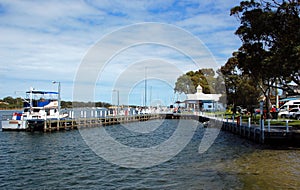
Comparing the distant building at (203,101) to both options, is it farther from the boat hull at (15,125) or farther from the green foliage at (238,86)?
the boat hull at (15,125)

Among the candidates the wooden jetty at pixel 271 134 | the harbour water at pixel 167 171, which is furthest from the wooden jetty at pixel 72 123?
the wooden jetty at pixel 271 134

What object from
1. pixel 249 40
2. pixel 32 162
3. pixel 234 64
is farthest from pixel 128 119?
pixel 32 162

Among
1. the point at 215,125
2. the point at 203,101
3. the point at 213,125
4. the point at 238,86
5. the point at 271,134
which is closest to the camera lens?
the point at 271,134

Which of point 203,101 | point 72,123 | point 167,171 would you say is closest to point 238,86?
point 203,101

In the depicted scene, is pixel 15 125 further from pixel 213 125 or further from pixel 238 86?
pixel 238 86

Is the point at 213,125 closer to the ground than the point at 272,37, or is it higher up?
closer to the ground

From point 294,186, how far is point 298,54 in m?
9.86

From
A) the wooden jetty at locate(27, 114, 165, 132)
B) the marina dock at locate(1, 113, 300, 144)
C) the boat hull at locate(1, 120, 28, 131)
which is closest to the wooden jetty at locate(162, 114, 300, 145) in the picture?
the marina dock at locate(1, 113, 300, 144)

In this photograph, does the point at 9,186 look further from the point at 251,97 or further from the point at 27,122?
the point at 251,97

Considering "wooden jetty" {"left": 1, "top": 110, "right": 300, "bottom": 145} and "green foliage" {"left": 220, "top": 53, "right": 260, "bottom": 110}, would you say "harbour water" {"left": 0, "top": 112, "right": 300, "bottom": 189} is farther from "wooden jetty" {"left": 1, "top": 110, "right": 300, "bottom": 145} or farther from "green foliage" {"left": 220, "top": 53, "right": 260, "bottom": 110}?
"green foliage" {"left": 220, "top": 53, "right": 260, "bottom": 110}

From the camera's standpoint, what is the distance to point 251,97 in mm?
58531

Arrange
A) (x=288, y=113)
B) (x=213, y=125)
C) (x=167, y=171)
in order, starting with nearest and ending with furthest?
(x=167, y=171) → (x=288, y=113) → (x=213, y=125)

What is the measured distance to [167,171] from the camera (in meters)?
17.6

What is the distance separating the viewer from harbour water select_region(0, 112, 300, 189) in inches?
586
